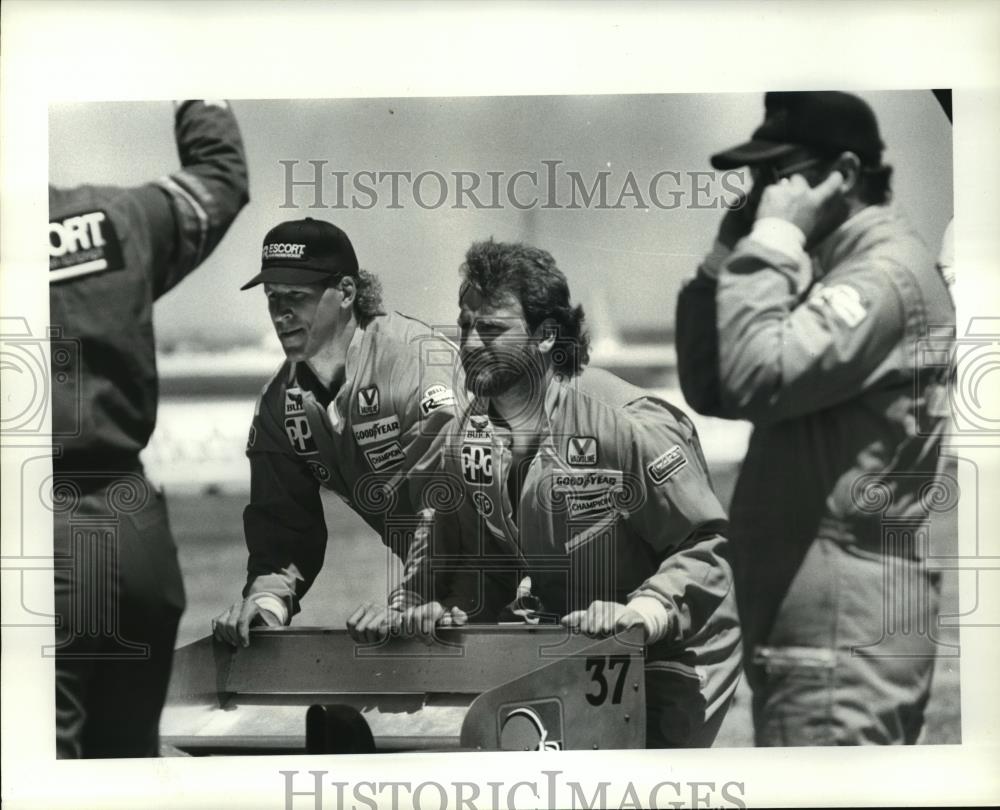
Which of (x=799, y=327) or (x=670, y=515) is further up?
(x=799, y=327)

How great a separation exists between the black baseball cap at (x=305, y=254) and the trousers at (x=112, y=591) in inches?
24.3

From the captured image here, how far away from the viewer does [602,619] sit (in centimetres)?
321

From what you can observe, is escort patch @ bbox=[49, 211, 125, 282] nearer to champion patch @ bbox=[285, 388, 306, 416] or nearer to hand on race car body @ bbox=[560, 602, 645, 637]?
champion patch @ bbox=[285, 388, 306, 416]

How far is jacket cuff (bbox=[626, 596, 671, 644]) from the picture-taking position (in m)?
3.22

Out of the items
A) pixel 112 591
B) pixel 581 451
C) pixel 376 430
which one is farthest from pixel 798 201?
pixel 112 591

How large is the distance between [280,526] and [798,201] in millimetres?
1517

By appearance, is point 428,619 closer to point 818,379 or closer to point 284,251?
point 284,251

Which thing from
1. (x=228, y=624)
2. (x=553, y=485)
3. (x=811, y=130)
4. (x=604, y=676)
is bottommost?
(x=604, y=676)

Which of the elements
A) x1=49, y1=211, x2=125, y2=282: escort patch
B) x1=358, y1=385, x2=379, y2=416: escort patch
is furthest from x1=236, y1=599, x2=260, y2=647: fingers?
x1=49, y1=211, x2=125, y2=282: escort patch

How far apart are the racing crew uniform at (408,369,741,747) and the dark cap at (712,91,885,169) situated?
654mm

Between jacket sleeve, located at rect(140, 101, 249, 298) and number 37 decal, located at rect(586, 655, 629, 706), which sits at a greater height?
jacket sleeve, located at rect(140, 101, 249, 298)

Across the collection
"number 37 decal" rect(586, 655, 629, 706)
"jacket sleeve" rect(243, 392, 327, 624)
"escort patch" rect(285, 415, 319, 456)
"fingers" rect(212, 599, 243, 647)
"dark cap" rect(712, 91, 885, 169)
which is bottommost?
"number 37 decal" rect(586, 655, 629, 706)

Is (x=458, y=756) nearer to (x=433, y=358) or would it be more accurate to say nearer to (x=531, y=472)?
(x=531, y=472)

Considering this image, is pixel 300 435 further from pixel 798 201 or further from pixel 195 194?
pixel 798 201
